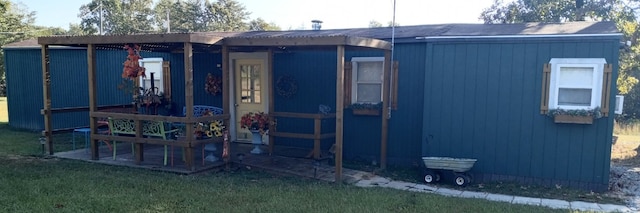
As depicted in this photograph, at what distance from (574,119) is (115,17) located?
115ft

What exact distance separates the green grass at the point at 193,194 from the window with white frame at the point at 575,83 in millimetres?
1690

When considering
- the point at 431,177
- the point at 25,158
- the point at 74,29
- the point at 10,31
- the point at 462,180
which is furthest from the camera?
the point at 74,29

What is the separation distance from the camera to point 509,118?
580 cm

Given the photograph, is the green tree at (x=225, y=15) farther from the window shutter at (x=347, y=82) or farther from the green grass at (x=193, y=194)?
the green grass at (x=193, y=194)

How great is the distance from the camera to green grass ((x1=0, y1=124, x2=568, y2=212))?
4.25m

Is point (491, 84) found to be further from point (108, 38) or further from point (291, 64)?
point (108, 38)

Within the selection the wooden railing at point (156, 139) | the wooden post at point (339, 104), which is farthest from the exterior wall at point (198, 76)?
the wooden post at point (339, 104)

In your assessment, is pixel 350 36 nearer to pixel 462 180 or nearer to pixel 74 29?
pixel 462 180

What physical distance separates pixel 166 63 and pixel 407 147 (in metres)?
5.13

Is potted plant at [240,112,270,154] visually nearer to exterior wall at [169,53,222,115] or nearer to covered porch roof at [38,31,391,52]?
covered porch roof at [38,31,391,52]

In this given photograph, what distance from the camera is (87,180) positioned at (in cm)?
522

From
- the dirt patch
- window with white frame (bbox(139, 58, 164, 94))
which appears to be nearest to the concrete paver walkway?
the dirt patch

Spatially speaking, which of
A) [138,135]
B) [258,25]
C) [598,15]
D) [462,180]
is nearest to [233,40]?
[138,135]

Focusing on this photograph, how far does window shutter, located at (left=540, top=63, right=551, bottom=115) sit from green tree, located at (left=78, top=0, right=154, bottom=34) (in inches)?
1314
